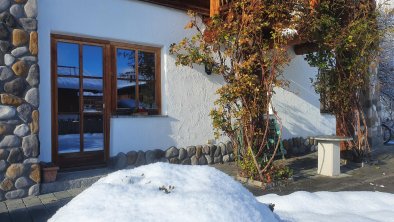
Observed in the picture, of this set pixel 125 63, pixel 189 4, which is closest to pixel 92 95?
pixel 125 63

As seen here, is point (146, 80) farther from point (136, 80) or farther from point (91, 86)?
point (91, 86)

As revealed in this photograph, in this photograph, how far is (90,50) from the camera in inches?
221

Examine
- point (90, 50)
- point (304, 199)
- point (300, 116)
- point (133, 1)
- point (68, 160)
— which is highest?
point (133, 1)

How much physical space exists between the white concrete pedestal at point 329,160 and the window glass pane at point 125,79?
3377 mm

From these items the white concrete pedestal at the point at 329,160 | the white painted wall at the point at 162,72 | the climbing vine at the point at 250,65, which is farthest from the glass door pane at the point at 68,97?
the white concrete pedestal at the point at 329,160

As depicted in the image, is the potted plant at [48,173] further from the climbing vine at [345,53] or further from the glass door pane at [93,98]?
the climbing vine at [345,53]

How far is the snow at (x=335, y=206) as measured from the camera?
3531 mm

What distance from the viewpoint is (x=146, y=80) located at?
6262mm

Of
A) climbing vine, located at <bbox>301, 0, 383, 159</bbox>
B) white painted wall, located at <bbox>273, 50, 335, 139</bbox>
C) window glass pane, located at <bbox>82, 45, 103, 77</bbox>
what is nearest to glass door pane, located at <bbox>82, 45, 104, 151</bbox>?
window glass pane, located at <bbox>82, 45, 103, 77</bbox>

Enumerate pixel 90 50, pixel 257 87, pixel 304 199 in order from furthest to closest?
1. pixel 90 50
2. pixel 257 87
3. pixel 304 199

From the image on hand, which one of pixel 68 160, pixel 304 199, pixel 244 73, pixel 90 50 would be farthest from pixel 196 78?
pixel 304 199

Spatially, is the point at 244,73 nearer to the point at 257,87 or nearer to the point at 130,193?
the point at 257,87

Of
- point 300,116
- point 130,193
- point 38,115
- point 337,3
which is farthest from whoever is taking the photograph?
point 300,116

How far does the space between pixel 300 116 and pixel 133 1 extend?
4.86 meters
